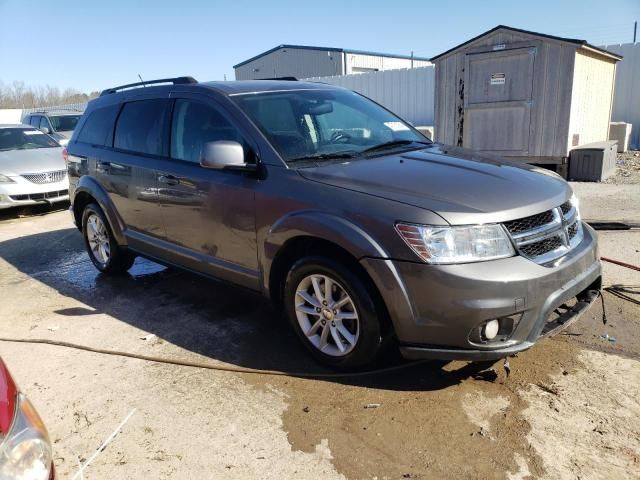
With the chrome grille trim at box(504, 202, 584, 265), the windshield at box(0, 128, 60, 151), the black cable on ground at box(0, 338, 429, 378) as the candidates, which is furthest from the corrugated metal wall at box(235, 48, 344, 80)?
the chrome grille trim at box(504, 202, 584, 265)

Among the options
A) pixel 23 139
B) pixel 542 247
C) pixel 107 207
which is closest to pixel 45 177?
pixel 23 139

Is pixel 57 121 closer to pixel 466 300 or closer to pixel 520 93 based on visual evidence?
pixel 520 93

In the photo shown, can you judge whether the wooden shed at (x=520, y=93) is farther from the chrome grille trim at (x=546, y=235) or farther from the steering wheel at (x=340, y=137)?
the chrome grille trim at (x=546, y=235)

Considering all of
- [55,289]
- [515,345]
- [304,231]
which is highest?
[304,231]

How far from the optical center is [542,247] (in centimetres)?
300

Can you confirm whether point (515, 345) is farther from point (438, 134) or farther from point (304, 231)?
point (438, 134)

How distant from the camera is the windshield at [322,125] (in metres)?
3.71

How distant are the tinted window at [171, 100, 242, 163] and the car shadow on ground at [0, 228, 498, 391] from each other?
3.41 ft

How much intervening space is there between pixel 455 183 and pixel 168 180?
2.32 meters

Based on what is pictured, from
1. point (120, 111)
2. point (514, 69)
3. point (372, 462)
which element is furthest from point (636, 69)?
point (372, 462)

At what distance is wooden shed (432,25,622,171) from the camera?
973 cm

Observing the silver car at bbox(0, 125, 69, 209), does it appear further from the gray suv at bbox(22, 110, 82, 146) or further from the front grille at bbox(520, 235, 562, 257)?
the front grille at bbox(520, 235, 562, 257)

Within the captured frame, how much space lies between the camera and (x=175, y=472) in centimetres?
260

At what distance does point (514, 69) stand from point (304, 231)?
838cm
